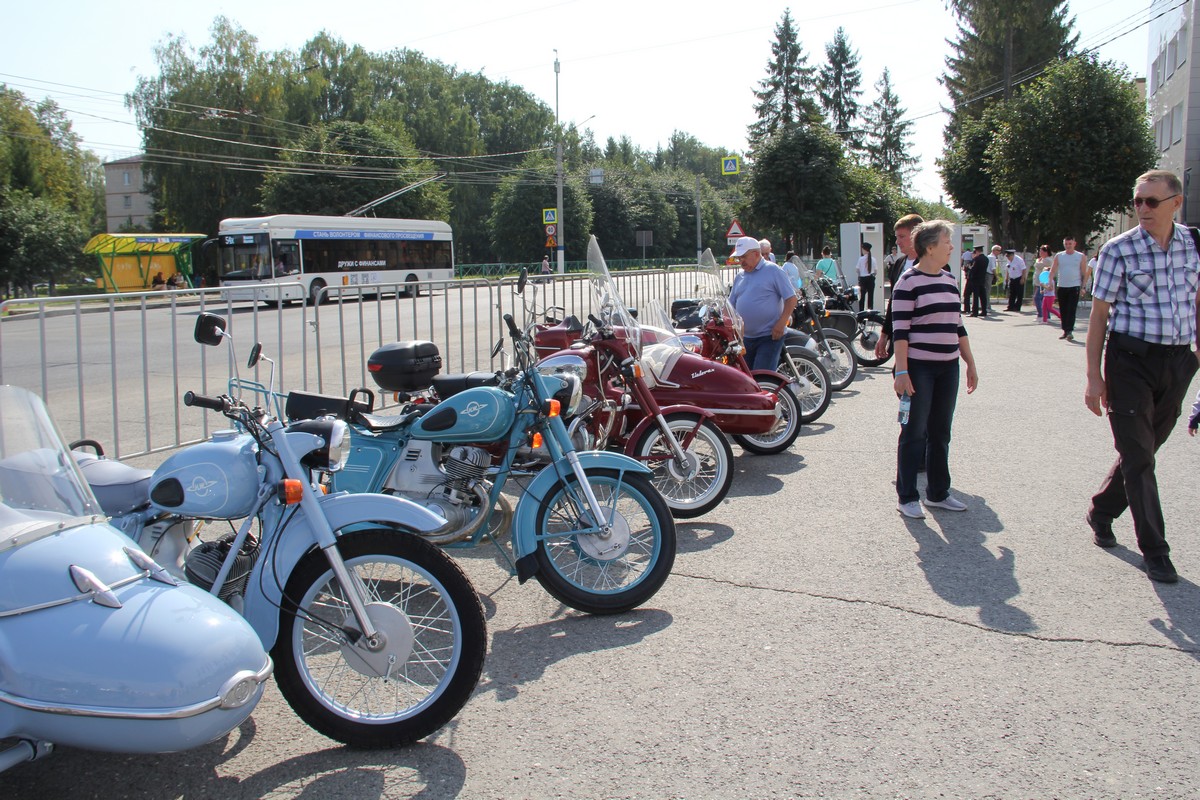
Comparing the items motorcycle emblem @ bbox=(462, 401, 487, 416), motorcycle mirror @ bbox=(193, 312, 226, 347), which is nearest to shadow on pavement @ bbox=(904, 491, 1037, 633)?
motorcycle emblem @ bbox=(462, 401, 487, 416)

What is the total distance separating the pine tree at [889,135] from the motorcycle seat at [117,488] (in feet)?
253

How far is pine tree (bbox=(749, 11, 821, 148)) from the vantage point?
210 feet

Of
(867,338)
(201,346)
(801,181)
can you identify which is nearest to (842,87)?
(801,181)

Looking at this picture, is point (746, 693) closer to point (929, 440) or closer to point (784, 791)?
point (784, 791)

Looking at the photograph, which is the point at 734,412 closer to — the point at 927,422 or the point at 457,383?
the point at 927,422

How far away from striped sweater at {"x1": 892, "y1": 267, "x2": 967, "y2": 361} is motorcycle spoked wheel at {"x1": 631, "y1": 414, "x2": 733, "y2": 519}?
1282mm

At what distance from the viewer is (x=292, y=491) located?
9.64 feet

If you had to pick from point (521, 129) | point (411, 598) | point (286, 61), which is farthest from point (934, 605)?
point (521, 129)

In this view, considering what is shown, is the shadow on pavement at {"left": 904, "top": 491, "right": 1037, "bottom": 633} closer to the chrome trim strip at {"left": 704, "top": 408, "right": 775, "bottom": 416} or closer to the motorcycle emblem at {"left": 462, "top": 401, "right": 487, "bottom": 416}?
the chrome trim strip at {"left": 704, "top": 408, "right": 775, "bottom": 416}

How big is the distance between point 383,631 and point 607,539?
145 centimetres

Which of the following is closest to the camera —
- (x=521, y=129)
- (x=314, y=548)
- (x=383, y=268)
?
(x=314, y=548)

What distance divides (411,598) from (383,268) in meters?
34.8

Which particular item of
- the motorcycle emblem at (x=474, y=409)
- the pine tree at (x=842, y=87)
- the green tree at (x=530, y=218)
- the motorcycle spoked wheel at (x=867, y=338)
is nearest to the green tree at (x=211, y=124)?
the green tree at (x=530, y=218)

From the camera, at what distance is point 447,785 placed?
2879 millimetres
